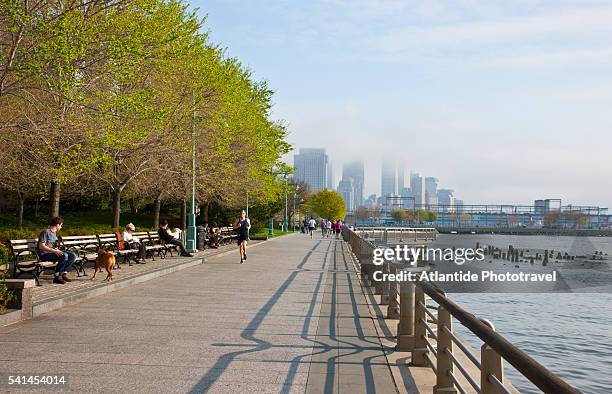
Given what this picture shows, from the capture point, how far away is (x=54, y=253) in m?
13.7

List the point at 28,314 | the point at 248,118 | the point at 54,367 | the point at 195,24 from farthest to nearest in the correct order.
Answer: the point at 248,118
the point at 195,24
the point at 28,314
the point at 54,367

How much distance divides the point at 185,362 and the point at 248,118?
29.1m

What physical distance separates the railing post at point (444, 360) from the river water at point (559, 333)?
5606mm

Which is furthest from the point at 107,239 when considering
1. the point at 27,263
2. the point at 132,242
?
the point at 27,263

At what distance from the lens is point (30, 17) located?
13.8m

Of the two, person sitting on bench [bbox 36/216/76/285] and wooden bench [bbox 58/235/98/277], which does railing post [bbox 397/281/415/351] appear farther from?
wooden bench [bbox 58/235/98/277]

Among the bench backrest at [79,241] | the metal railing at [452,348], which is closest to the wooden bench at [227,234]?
the bench backrest at [79,241]

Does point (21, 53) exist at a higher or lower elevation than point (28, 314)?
higher

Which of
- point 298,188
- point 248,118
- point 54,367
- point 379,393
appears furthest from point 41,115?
point 298,188

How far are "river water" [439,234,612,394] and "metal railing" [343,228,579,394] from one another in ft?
13.3

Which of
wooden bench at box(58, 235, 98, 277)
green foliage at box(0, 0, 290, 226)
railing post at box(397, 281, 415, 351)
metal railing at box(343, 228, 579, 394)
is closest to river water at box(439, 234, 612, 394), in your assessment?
railing post at box(397, 281, 415, 351)

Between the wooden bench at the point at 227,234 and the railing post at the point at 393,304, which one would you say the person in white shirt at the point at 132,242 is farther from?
the wooden bench at the point at 227,234

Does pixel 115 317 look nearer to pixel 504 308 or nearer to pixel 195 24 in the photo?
pixel 195 24

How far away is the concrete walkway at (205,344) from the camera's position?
21.3 ft
